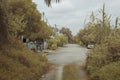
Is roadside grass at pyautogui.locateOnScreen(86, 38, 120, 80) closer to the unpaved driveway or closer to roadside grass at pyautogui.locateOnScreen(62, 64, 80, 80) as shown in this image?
roadside grass at pyautogui.locateOnScreen(62, 64, 80, 80)

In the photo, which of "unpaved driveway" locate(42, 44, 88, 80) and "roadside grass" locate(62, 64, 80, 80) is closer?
"roadside grass" locate(62, 64, 80, 80)

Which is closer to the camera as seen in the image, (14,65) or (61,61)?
(14,65)

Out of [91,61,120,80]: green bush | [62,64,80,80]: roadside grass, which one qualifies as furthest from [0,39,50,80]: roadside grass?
[91,61,120,80]: green bush

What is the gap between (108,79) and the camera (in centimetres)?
1603

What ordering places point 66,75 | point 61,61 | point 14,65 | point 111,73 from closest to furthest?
point 111,73, point 14,65, point 66,75, point 61,61

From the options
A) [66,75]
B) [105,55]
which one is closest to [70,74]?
[66,75]

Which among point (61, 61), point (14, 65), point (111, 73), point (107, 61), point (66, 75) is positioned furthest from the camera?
point (61, 61)

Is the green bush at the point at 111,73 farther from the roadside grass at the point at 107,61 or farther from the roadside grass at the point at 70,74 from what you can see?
the roadside grass at the point at 70,74

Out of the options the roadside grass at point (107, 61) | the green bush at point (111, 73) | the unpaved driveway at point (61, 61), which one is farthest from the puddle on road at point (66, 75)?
the green bush at point (111, 73)

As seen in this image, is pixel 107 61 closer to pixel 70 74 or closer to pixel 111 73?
pixel 111 73

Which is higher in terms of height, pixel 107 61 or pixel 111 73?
pixel 107 61

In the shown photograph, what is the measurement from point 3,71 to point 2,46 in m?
4.61

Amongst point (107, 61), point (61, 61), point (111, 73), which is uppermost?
point (107, 61)

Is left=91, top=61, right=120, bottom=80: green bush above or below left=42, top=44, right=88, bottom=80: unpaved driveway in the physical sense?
above
